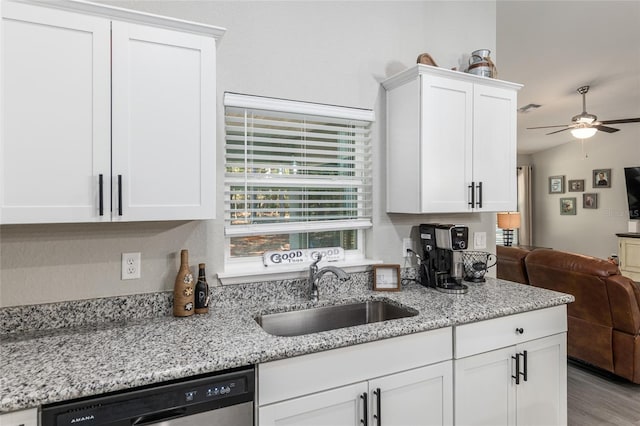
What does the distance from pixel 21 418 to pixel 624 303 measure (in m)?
3.52

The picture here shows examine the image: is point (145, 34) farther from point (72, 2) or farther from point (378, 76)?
point (378, 76)

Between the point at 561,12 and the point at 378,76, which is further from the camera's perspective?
the point at 561,12

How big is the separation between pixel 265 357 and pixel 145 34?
4.30 ft

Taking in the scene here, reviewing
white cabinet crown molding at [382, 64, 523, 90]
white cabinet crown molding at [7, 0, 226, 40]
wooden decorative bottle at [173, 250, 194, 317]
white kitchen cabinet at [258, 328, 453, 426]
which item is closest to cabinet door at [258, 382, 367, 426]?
white kitchen cabinet at [258, 328, 453, 426]

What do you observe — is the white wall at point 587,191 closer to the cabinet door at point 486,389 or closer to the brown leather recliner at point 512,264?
the brown leather recliner at point 512,264

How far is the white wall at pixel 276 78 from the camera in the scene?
5.33 ft

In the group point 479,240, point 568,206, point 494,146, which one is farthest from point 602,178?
point 494,146

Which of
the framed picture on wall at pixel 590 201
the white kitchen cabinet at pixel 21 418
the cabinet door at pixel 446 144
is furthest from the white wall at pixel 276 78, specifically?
the framed picture on wall at pixel 590 201

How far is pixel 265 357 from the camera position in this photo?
52.4 inches

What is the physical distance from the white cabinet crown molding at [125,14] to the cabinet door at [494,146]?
1558 mm

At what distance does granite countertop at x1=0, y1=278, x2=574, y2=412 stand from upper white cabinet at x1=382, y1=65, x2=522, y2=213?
0.59 meters

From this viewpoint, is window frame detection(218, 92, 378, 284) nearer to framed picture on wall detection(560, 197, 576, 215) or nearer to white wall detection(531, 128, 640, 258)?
white wall detection(531, 128, 640, 258)

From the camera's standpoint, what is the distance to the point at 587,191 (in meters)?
7.31

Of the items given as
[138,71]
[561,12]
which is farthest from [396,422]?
[561,12]
